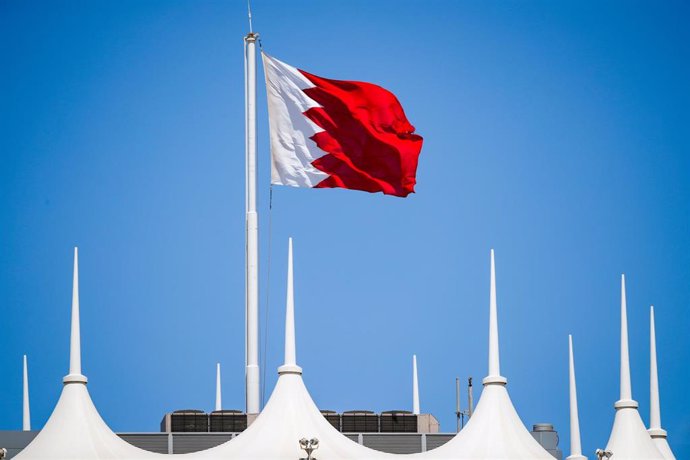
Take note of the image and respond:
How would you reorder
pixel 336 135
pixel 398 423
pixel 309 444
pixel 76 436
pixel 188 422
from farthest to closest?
pixel 336 135 < pixel 398 423 < pixel 188 422 < pixel 76 436 < pixel 309 444

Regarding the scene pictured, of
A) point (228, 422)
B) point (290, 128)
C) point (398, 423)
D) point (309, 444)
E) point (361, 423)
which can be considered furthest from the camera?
point (290, 128)

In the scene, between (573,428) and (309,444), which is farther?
(573,428)

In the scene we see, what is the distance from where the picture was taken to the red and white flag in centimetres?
7419

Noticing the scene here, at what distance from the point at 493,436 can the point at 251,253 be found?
1342 centimetres

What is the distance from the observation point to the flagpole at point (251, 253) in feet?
224

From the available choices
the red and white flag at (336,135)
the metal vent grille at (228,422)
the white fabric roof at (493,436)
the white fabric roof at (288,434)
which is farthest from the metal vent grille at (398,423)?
the red and white flag at (336,135)

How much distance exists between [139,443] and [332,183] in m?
13.5

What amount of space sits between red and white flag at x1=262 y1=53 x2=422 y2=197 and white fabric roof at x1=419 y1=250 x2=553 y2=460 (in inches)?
563

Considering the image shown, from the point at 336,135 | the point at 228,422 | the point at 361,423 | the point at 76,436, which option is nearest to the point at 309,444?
the point at 76,436

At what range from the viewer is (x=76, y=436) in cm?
6009

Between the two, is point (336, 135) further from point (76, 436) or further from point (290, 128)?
point (76, 436)

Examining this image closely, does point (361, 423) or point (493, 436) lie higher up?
point (361, 423)

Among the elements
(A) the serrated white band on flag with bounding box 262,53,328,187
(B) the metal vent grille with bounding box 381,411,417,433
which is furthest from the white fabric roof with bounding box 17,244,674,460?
(A) the serrated white band on flag with bounding box 262,53,328,187

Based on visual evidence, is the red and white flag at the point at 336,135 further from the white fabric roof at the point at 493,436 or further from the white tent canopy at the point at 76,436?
the white tent canopy at the point at 76,436
